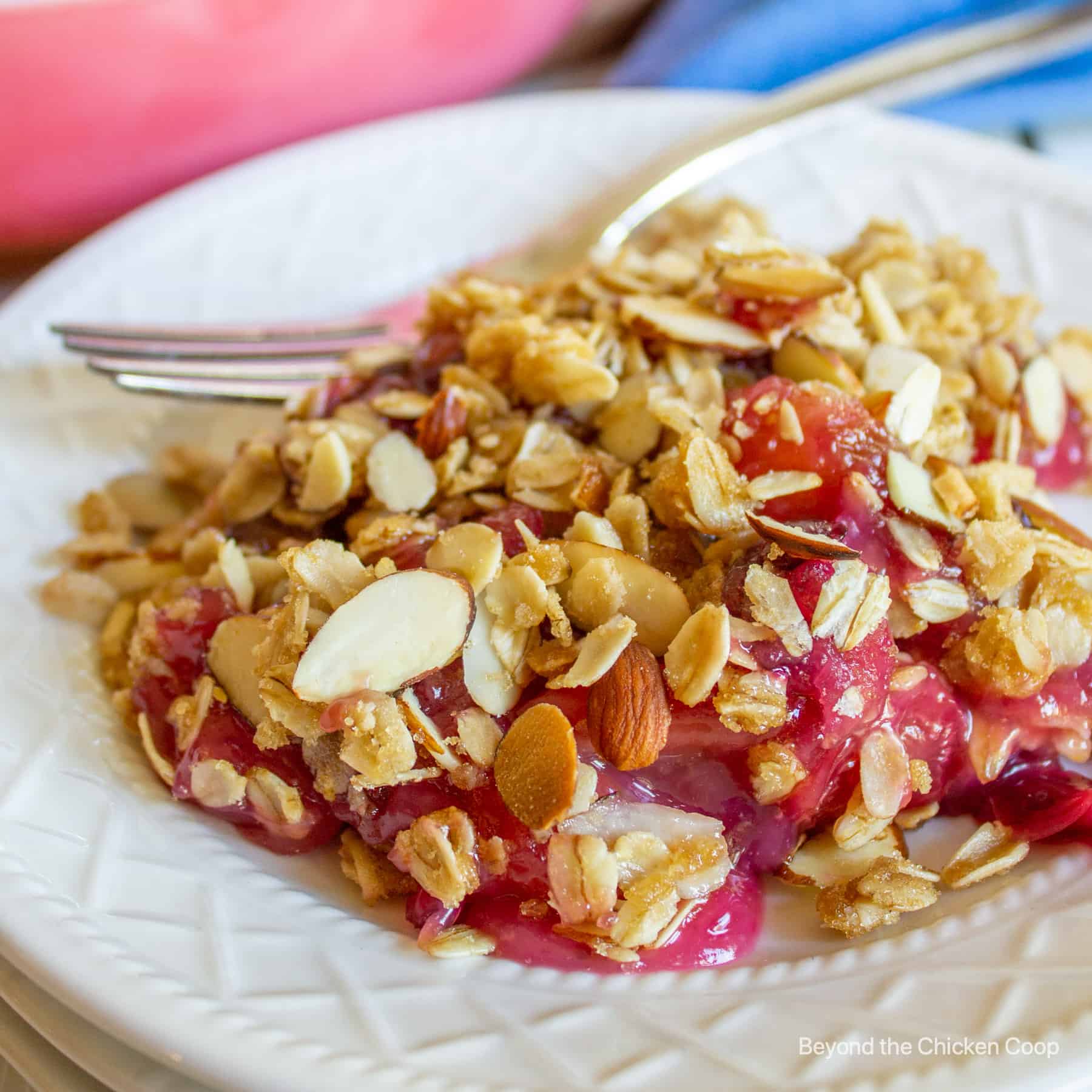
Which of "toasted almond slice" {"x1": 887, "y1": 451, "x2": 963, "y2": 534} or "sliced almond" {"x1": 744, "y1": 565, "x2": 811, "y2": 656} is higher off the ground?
"toasted almond slice" {"x1": 887, "y1": 451, "x2": 963, "y2": 534}

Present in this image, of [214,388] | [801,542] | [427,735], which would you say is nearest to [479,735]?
[427,735]

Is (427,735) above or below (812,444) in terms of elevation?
below

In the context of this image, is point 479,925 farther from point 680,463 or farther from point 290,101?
point 290,101

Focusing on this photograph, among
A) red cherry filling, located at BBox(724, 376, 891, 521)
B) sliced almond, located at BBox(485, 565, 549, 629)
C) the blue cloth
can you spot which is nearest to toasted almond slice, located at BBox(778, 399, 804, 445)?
red cherry filling, located at BBox(724, 376, 891, 521)

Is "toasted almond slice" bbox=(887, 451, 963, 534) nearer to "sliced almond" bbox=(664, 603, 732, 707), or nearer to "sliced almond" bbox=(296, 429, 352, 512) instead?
"sliced almond" bbox=(664, 603, 732, 707)

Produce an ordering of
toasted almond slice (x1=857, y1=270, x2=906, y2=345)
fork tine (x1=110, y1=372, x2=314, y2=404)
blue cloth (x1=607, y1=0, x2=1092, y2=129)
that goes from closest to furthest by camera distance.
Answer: toasted almond slice (x1=857, y1=270, x2=906, y2=345) < fork tine (x1=110, y1=372, x2=314, y2=404) < blue cloth (x1=607, y1=0, x2=1092, y2=129)

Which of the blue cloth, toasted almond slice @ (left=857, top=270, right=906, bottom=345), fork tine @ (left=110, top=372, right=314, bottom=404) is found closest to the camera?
toasted almond slice @ (left=857, top=270, right=906, bottom=345)

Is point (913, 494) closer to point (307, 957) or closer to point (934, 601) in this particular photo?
point (934, 601)
